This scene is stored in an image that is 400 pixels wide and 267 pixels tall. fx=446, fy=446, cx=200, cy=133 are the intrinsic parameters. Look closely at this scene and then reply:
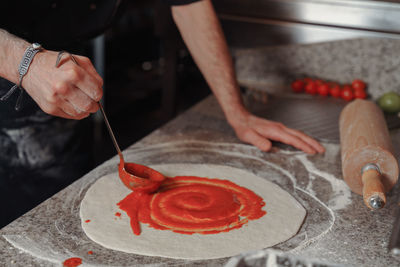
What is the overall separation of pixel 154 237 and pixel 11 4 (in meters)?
0.90

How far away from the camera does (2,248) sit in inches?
35.0

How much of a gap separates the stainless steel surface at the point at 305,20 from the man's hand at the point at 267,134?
876 millimetres

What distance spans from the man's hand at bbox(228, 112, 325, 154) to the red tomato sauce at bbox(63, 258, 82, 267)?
2.42 ft

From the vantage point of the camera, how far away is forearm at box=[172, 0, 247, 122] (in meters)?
1.58

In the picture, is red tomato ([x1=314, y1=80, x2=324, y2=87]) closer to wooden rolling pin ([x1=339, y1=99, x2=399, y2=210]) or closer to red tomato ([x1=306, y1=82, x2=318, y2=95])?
red tomato ([x1=306, y1=82, x2=318, y2=95])

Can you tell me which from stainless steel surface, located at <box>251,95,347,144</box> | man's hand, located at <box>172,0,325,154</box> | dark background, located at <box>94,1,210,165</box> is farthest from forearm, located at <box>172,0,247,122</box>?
dark background, located at <box>94,1,210,165</box>

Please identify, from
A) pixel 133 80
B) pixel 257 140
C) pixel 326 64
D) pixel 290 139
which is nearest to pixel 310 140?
pixel 290 139

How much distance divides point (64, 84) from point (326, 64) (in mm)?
1435

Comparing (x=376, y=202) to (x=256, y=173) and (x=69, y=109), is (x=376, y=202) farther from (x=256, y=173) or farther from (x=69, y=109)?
(x=69, y=109)

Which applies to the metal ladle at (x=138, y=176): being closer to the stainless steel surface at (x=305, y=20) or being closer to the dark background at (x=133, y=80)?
the stainless steel surface at (x=305, y=20)

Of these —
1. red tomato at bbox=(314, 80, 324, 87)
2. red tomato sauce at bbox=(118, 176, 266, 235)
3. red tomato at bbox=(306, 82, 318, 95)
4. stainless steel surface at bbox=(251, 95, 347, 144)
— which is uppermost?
red tomato sauce at bbox=(118, 176, 266, 235)

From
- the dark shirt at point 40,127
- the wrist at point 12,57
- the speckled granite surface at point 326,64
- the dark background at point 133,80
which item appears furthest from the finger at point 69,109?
the dark background at point 133,80

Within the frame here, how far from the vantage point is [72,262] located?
0.86 m

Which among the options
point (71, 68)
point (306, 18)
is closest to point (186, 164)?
point (71, 68)
